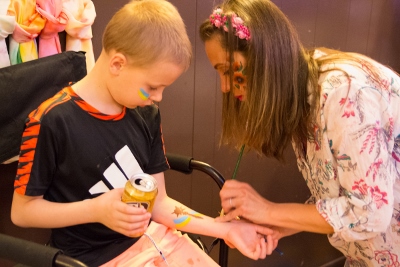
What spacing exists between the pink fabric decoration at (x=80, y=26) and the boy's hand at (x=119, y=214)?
48 centimetres

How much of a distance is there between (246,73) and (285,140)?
23 centimetres

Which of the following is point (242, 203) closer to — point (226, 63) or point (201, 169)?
point (201, 169)

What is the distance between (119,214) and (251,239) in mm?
467

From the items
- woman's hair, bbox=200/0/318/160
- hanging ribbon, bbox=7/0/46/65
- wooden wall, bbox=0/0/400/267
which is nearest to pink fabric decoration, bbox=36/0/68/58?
hanging ribbon, bbox=7/0/46/65

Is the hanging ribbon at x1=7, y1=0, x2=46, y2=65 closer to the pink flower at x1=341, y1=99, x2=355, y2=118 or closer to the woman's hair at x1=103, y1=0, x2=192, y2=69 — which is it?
the woman's hair at x1=103, y1=0, x2=192, y2=69

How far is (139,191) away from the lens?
947 millimetres

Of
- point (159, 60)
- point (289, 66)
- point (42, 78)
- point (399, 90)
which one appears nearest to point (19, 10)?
point (42, 78)

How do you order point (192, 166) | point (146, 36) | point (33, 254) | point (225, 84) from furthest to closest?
point (192, 166)
point (225, 84)
point (146, 36)
point (33, 254)

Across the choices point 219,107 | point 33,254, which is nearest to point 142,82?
point 33,254

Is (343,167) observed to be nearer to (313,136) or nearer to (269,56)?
(313,136)

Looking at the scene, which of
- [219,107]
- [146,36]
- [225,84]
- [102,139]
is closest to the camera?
[146,36]

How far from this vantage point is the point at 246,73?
1.17 meters

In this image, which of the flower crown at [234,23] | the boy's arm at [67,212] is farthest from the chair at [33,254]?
the flower crown at [234,23]

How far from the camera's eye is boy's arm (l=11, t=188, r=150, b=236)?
39.4 inches
